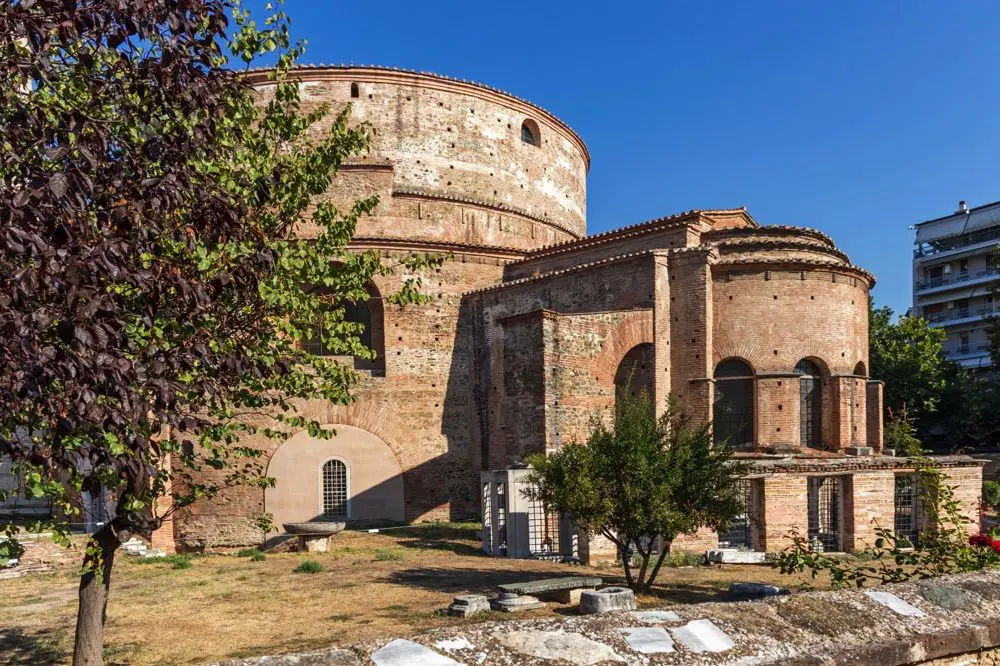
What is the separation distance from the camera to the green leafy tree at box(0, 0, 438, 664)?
11.2 feet

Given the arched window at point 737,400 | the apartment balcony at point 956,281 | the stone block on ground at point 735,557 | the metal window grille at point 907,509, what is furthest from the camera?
the apartment balcony at point 956,281

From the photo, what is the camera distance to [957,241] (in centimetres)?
5081

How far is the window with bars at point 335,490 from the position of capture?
1802 cm

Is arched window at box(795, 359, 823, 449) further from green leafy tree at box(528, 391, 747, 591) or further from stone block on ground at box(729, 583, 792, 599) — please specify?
stone block on ground at box(729, 583, 792, 599)

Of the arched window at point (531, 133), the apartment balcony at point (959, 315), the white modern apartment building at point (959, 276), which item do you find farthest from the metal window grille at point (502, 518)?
the apartment balcony at point (959, 315)

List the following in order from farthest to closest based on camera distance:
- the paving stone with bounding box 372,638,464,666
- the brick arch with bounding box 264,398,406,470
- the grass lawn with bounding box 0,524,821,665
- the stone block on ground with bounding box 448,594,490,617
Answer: the brick arch with bounding box 264,398,406,470 → the stone block on ground with bounding box 448,594,490,617 → the grass lawn with bounding box 0,524,821,665 → the paving stone with bounding box 372,638,464,666

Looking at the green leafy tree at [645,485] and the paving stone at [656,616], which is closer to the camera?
the paving stone at [656,616]

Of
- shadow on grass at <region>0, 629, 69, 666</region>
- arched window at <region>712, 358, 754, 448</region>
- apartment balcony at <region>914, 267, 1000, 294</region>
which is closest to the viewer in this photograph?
shadow on grass at <region>0, 629, 69, 666</region>

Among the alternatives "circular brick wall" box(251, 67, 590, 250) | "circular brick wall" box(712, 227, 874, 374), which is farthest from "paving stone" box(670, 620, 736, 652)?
"circular brick wall" box(251, 67, 590, 250)

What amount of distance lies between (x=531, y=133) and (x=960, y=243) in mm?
40457

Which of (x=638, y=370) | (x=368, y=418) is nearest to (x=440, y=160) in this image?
(x=368, y=418)

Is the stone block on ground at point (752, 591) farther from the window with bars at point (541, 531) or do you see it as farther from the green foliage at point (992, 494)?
the green foliage at point (992, 494)

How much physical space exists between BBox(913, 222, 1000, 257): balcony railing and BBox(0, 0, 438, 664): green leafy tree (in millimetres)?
53644

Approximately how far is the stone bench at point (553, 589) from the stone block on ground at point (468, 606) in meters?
0.42
